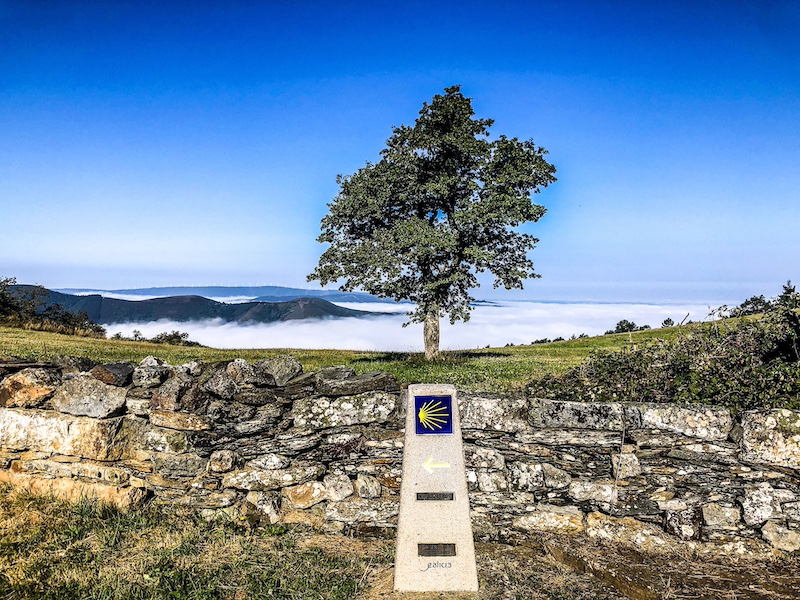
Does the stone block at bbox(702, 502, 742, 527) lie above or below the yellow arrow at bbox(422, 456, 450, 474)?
below

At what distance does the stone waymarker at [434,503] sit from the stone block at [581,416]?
4.65 feet

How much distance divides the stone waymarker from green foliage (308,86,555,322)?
37.4 feet

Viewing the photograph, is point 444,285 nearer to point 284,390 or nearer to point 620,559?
point 284,390

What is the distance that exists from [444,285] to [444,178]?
357 centimetres

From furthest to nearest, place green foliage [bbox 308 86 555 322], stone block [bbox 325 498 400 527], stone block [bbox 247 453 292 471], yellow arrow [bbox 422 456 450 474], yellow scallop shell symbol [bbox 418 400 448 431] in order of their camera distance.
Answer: green foliage [bbox 308 86 555 322], stone block [bbox 247 453 292 471], stone block [bbox 325 498 400 527], yellow scallop shell symbol [bbox 418 400 448 431], yellow arrow [bbox 422 456 450 474]

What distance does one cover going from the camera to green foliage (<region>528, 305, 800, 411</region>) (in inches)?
273

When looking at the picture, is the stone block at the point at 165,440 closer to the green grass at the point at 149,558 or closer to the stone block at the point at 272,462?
the green grass at the point at 149,558

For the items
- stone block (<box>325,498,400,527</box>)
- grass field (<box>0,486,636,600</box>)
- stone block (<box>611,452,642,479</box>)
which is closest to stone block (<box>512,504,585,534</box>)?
grass field (<box>0,486,636,600</box>)

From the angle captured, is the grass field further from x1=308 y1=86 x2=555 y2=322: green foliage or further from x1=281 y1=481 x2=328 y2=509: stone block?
x1=308 y1=86 x2=555 y2=322: green foliage

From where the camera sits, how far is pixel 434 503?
221 inches

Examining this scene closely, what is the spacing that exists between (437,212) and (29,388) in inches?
533

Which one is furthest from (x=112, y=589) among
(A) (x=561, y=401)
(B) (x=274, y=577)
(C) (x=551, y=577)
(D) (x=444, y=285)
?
(D) (x=444, y=285)

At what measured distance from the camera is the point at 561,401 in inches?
265

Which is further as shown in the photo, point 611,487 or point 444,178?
point 444,178
